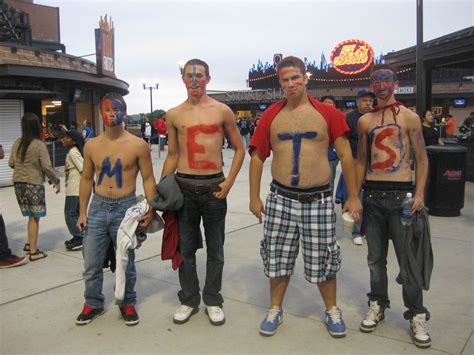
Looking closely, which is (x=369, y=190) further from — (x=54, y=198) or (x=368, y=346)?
(x=54, y=198)

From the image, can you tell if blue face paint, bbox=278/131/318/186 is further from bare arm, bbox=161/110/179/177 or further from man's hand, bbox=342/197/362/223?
bare arm, bbox=161/110/179/177

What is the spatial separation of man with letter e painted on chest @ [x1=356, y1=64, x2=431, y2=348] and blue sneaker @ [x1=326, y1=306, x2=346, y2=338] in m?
0.18

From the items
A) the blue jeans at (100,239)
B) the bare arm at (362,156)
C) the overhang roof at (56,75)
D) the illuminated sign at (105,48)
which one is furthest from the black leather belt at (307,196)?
the illuminated sign at (105,48)

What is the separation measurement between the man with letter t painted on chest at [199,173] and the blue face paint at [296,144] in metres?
0.53

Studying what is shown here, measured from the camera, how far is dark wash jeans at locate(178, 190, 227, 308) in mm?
3684

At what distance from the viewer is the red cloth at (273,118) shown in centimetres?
325

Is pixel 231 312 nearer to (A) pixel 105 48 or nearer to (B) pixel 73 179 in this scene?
(B) pixel 73 179

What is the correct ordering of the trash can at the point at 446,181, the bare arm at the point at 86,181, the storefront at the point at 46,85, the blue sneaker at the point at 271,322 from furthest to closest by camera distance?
the storefront at the point at 46,85, the trash can at the point at 446,181, the bare arm at the point at 86,181, the blue sneaker at the point at 271,322

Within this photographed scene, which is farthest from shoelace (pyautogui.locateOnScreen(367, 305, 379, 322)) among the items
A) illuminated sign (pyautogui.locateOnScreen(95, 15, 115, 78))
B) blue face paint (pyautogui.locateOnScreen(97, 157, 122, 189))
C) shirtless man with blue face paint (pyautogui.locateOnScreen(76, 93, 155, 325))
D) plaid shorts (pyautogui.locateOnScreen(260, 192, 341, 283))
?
illuminated sign (pyautogui.locateOnScreen(95, 15, 115, 78))

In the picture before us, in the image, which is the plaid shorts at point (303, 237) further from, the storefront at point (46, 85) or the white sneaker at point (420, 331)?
the storefront at point (46, 85)

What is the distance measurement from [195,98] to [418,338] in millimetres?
2374

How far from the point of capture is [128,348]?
10.7 feet

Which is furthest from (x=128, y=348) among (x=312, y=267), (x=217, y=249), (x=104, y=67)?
(x=104, y=67)

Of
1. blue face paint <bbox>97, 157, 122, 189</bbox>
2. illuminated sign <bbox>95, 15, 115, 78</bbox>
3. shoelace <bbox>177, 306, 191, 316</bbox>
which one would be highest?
illuminated sign <bbox>95, 15, 115, 78</bbox>
